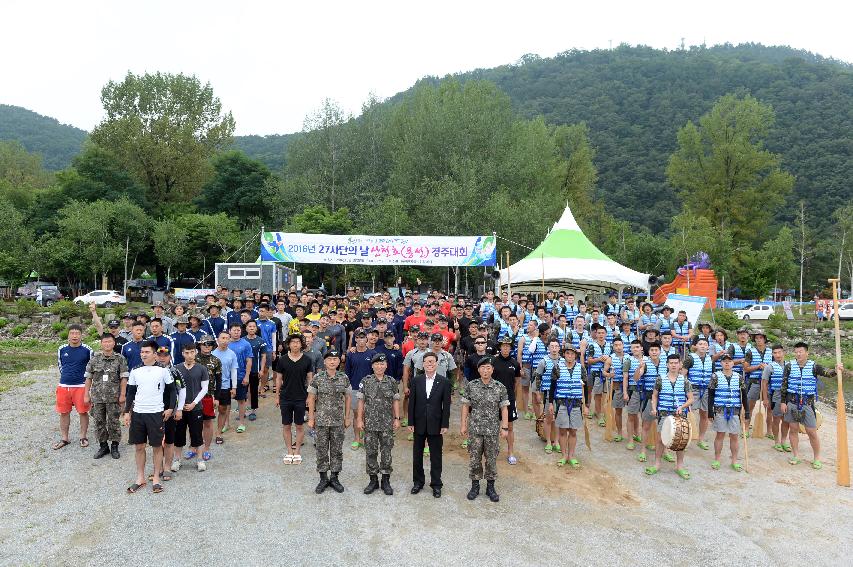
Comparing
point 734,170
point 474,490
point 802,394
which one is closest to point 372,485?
point 474,490

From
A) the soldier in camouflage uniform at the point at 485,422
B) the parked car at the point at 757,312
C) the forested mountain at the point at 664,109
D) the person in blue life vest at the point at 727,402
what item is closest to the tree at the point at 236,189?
the parked car at the point at 757,312

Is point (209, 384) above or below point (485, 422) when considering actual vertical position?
above

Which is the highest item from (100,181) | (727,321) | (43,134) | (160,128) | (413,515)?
(43,134)

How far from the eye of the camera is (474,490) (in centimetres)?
602

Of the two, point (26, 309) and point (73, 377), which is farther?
point (26, 309)

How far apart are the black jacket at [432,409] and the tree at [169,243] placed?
3589cm

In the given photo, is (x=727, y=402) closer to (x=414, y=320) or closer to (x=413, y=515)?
(x=413, y=515)

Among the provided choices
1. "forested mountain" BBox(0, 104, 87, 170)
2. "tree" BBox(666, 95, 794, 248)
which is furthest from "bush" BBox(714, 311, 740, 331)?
"forested mountain" BBox(0, 104, 87, 170)

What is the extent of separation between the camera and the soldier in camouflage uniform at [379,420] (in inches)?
243

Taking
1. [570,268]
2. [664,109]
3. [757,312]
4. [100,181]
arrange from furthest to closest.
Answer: [664,109], [100,181], [757,312], [570,268]

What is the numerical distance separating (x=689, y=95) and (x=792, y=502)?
296ft

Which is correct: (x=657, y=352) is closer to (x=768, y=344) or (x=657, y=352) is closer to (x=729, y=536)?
(x=768, y=344)

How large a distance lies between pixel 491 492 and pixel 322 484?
6.25 feet

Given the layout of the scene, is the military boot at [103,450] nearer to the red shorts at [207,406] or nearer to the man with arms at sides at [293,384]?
the red shorts at [207,406]
